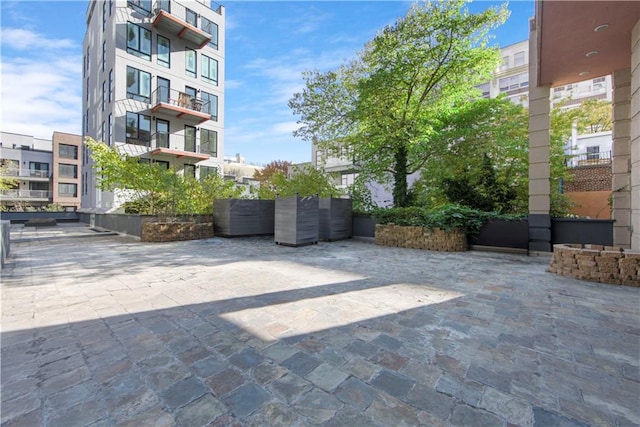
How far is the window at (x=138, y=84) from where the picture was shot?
14.4 metres

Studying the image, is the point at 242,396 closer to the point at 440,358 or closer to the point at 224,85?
the point at 440,358

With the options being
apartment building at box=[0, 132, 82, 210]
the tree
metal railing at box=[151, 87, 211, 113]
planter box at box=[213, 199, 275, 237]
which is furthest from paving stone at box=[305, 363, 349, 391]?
apartment building at box=[0, 132, 82, 210]

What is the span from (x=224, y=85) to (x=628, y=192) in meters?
19.7

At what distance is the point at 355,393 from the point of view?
174 cm

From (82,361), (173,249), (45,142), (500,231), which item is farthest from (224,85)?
(45,142)

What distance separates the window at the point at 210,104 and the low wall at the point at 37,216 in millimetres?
12431

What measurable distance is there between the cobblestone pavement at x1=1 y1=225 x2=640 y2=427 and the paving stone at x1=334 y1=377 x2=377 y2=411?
12 mm

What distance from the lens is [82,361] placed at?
6.88 ft

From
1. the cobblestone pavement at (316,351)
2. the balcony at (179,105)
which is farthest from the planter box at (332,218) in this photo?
the balcony at (179,105)

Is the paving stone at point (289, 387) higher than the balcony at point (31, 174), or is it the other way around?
the balcony at point (31, 174)

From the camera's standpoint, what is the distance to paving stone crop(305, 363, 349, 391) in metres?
1.82

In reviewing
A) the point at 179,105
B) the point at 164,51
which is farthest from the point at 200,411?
the point at 164,51

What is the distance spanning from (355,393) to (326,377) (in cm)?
24

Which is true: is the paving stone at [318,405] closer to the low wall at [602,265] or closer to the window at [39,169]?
the low wall at [602,265]
